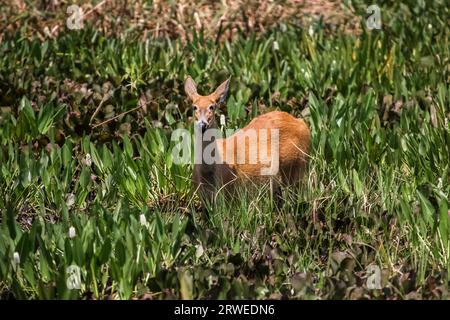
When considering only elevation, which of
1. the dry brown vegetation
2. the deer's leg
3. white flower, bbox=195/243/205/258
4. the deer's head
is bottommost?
white flower, bbox=195/243/205/258

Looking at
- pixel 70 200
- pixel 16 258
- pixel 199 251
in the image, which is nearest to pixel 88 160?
pixel 70 200

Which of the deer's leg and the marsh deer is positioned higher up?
the marsh deer

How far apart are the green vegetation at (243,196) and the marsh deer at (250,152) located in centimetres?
13

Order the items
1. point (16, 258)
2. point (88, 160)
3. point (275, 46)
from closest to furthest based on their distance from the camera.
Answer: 1. point (16, 258)
2. point (88, 160)
3. point (275, 46)

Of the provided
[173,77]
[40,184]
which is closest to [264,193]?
[40,184]

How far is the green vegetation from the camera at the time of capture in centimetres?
500

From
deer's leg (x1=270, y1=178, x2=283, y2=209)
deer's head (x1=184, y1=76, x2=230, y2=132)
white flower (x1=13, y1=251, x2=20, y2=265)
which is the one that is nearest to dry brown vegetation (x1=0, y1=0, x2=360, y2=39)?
deer's leg (x1=270, y1=178, x2=283, y2=209)

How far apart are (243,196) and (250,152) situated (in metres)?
0.48

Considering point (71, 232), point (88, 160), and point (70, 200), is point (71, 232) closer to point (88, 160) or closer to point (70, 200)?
point (70, 200)

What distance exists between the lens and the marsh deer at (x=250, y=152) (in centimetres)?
593

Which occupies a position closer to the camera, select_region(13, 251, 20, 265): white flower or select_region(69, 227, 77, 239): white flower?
select_region(13, 251, 20, 265): white flower

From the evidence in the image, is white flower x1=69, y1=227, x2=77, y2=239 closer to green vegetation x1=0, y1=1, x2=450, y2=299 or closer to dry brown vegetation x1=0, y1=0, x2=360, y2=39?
green vegetation x1=0, y1=1, x2=450, y2=299

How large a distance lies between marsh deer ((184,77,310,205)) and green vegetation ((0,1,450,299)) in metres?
0.13

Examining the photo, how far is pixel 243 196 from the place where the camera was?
229 inches
